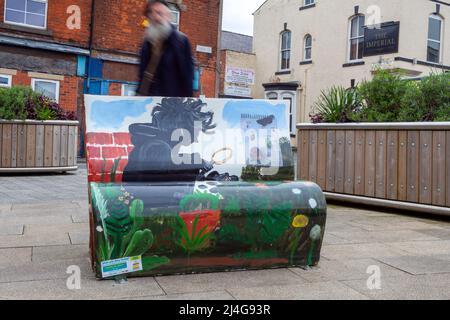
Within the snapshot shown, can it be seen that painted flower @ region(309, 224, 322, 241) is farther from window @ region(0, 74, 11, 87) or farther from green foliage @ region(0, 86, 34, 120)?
window @ region(0, 74, 11, 87)

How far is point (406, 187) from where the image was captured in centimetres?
615

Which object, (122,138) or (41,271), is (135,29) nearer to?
(122,138)

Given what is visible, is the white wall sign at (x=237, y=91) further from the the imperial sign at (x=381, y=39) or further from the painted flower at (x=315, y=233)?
the painted flower at (x=315, y=233)

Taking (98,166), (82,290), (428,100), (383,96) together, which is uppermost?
(383,96)

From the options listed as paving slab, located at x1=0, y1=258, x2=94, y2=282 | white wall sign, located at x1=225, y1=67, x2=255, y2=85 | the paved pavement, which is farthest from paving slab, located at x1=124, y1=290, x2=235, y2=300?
white wall sign, located at x1=225, y1=67, x2=255, y2=85

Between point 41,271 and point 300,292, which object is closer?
point 300,292

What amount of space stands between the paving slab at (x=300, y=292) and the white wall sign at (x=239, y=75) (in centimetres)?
2656

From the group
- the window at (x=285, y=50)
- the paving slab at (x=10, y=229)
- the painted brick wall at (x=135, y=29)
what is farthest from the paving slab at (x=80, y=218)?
the window at (x=285, y=50)

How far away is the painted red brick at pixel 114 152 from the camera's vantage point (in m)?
3.47

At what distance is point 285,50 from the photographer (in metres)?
27.6

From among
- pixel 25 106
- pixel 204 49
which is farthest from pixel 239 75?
pixel 25 106

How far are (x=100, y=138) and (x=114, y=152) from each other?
15 centimetres

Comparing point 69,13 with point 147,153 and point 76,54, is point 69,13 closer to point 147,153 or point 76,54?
point 76,54
